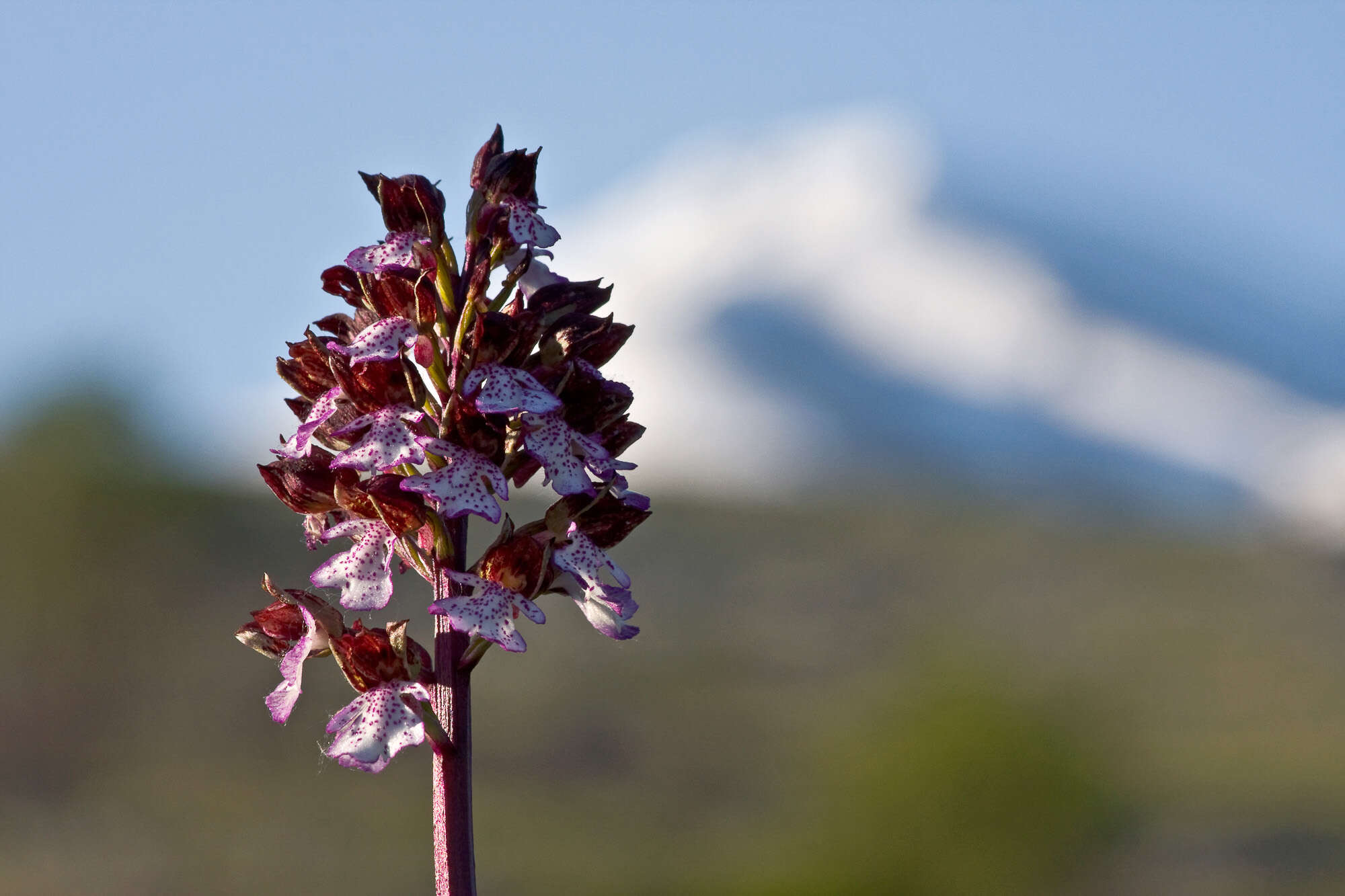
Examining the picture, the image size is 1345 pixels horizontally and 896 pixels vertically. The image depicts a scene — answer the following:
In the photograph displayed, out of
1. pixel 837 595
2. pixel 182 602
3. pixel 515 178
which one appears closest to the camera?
pixel 515 178

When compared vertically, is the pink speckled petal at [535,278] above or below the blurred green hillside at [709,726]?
below

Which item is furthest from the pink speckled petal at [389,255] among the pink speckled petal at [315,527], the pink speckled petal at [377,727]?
the pink speckled petal at [377,727]

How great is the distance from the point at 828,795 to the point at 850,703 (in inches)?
1444

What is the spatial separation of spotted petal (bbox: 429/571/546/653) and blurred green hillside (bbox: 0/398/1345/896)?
25.5 m

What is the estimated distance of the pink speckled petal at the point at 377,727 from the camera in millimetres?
2105

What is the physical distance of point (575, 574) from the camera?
7.51ft

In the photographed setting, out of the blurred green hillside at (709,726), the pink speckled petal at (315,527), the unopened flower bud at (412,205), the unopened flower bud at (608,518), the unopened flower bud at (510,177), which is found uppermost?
the blurred green hillside at (709,726)

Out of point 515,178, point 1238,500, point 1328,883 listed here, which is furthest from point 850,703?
point 1238,500

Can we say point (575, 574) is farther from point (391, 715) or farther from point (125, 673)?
point (125, 673)

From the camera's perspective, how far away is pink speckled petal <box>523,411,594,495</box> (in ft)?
7.20

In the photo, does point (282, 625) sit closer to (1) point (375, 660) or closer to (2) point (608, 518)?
(1) point (375, 660)

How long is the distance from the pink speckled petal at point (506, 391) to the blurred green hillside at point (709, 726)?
84.2ft

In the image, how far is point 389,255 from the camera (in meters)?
2.38

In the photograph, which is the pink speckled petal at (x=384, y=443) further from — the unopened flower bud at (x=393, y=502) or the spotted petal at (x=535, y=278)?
the spotted petal at (x=535, y=278)
